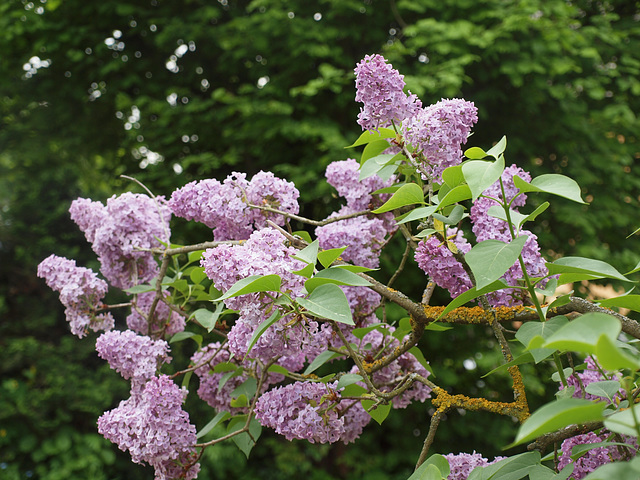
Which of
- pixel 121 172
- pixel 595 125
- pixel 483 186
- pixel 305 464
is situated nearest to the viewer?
pixel 483 186

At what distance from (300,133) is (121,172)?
4.34 ft

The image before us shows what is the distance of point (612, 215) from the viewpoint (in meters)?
3.05

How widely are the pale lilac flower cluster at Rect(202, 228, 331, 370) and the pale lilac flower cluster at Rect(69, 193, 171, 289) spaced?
38 cm

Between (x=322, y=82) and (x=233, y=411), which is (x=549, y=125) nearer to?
(x=322, y=82)

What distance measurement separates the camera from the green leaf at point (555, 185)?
20.4 inches

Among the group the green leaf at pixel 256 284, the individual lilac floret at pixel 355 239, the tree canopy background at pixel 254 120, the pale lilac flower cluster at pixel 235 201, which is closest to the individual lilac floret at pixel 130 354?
the pale lilac flower cluster at pixel 235 201

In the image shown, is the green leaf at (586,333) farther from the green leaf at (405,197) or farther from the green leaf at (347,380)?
the green leaf at (347,380)

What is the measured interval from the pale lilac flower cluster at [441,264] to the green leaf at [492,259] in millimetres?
181

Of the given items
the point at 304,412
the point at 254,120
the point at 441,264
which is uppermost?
the point at 441,264

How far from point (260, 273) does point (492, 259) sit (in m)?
0.25

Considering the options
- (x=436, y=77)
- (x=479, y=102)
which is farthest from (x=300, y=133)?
(x=479, y=102)

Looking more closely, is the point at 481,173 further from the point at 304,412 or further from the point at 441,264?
the point at 304,412

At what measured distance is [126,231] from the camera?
1050 mm

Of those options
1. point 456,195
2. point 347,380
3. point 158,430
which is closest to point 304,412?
point 347,380
